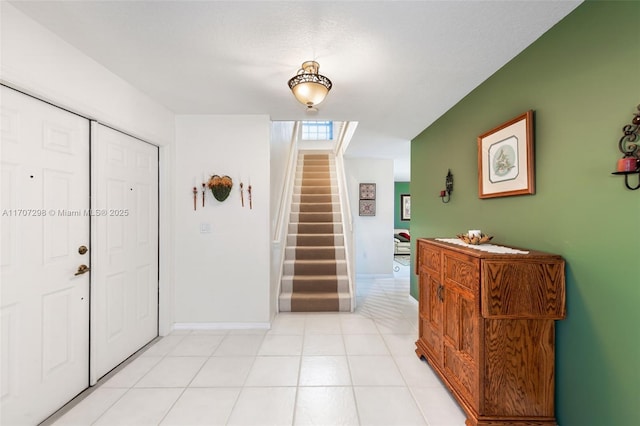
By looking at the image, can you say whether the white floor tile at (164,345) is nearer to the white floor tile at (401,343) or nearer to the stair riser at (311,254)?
the stair riser at (311,254)

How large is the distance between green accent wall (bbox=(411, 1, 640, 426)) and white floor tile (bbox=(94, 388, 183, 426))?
8.27 feet

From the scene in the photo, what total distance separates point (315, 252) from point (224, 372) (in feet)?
7.38

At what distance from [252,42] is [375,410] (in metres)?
2.59

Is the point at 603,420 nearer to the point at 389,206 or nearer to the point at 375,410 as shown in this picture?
the point at 375,410

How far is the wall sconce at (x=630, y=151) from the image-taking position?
1170mm

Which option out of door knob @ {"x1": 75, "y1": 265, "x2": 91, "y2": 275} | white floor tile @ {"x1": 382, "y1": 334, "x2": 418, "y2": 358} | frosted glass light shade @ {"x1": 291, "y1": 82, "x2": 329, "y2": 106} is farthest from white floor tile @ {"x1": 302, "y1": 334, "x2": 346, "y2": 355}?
frosted glass light shade @ {"x1": 291, "y1": 82, "x2": 329, "y2": 106}

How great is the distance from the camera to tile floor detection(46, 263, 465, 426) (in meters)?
1.73

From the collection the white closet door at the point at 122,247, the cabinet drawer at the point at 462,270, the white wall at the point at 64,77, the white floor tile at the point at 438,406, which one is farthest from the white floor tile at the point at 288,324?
the white wall at the point at 64,77

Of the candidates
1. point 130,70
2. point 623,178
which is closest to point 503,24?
point 623,178

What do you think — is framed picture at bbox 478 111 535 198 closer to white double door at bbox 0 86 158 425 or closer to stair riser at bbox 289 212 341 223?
stair riser at bbox 289 212 341 223

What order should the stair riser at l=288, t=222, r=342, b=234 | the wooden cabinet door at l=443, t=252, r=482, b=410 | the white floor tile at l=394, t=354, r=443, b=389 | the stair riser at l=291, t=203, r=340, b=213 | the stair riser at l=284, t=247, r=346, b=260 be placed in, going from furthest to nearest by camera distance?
the stair riser at l=291, t=203, r=340, b=213
the stair riser at l=288, t=222, r=342, b=234
the stair riser at l=284, t=247, r=346, b=260
the white floor tile at l=394, t=354, r=443, b=389
the wooden cabinet door at l=443, t=252, r=482, b=410

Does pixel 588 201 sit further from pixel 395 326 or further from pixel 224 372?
pixel 224 372

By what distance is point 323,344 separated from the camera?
267 cm

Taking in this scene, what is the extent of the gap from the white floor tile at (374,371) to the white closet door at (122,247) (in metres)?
2.05
